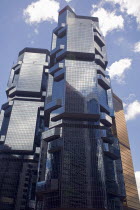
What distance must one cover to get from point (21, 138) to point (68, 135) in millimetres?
57398

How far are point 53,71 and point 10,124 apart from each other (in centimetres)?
5402

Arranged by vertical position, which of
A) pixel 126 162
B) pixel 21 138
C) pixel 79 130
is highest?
pixel 21 138

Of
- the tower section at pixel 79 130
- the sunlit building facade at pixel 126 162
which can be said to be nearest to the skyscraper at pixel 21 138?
the tower section at pixel 79 130

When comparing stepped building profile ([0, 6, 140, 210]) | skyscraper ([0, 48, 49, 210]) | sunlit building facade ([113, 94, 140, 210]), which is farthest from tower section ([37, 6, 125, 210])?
sunlit building facade ([113, 94, 140, 210])

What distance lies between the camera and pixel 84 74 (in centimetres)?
14562

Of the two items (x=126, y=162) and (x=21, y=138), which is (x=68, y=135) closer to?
(x=21, y=138)

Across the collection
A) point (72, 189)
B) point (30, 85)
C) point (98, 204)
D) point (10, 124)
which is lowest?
point (98, 204)

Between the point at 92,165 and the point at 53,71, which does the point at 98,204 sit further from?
the point at 53,71

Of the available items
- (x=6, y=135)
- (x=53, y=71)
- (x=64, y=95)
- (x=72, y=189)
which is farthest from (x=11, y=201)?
(x=53, y=71)

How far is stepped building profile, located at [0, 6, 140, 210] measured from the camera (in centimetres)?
10519

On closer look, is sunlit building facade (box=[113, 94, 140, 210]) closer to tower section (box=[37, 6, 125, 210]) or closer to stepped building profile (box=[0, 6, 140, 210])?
stepped building profile (box=[0, 6, 140, 210])

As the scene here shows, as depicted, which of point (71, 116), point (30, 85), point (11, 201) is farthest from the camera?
point (30, 85)

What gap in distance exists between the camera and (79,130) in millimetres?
121750

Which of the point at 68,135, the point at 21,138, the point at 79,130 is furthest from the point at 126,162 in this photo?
the point at 21,138
